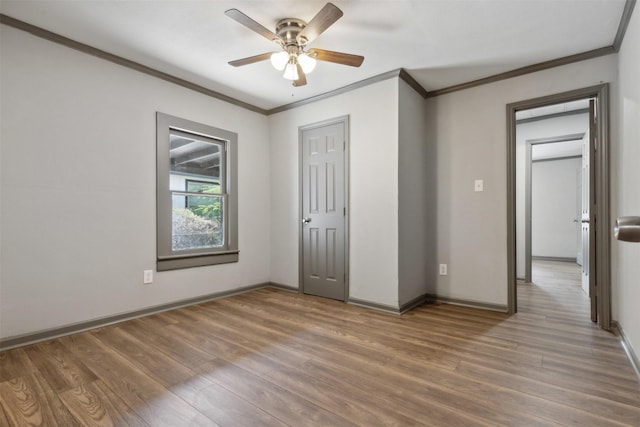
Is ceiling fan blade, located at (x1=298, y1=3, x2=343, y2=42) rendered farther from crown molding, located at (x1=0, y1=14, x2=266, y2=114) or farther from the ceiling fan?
crown molding, located at (x1=0, y1=14, x2=266, y2=114)

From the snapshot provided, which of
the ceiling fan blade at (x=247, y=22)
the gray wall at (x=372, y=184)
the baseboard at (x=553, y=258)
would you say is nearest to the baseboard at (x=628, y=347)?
the gray wall at (x=372, y=184)

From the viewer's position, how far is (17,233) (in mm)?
2285

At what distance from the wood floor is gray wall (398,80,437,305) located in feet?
1.74

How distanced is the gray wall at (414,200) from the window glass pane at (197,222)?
7.06 ft

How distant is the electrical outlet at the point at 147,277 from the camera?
9.89 ft

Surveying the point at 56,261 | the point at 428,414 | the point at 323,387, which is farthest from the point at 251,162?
the point at 428,414

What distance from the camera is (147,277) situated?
304 cm

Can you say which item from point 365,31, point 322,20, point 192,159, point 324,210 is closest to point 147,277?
point 192,159

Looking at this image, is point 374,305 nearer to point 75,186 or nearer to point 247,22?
point 247,22

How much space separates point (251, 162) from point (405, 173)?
202 cm

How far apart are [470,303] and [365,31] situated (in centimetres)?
284

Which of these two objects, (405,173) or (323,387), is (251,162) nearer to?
(405,173)

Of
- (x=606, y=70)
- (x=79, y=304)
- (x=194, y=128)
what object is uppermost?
(x=606, y=70)

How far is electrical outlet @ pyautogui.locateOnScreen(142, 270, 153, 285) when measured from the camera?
119 inches
